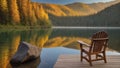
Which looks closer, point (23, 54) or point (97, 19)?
point (23, 54)

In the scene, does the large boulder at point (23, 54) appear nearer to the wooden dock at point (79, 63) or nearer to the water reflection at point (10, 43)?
the water reflection at point (10, 43)

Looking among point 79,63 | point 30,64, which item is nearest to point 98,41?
point 79,63

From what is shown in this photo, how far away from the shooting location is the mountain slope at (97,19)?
16950 centimetres

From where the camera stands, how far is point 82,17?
17875cm

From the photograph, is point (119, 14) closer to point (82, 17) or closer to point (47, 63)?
point (82, 17)

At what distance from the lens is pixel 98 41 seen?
36.0ft

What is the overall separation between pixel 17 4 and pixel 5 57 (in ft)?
271

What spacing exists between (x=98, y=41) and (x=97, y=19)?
533ft

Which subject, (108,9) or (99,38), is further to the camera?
(108,9)

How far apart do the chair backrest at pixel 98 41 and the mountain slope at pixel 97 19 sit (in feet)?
508

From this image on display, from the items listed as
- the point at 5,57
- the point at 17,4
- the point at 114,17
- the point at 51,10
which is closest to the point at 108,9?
the point at 114,17

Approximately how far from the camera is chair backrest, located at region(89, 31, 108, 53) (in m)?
10.9

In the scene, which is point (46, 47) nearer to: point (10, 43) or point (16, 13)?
point (10, 43)

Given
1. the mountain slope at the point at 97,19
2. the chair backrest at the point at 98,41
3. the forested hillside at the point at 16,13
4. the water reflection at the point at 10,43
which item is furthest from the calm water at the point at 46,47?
the mountain slope at the point at 97,19
